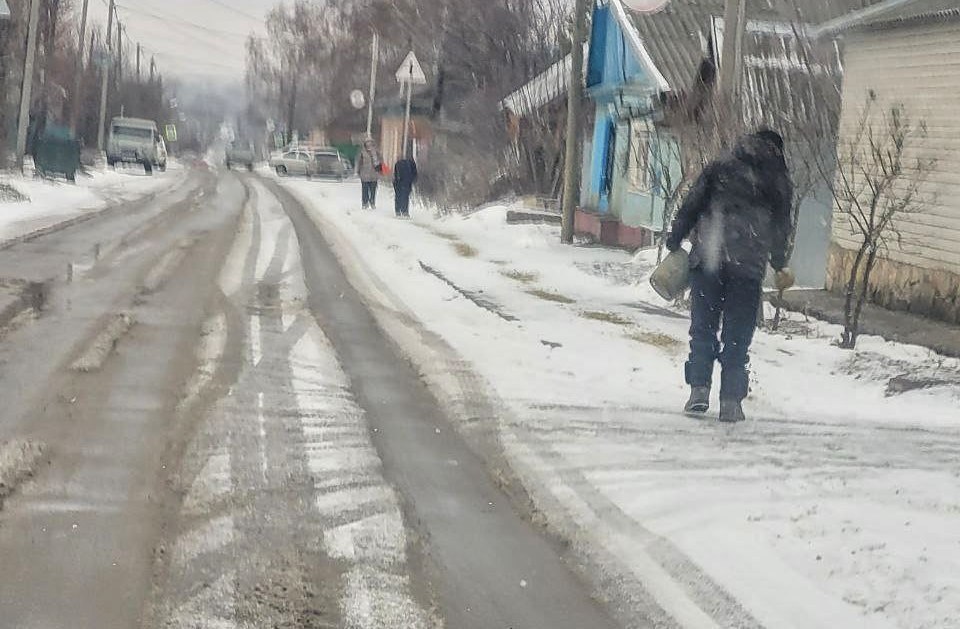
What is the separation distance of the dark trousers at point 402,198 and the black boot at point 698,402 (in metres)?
23.1

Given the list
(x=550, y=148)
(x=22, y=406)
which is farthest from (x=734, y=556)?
(x=550, y=148)

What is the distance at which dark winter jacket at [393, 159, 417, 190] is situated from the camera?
3058 centimetres

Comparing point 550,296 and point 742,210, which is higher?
point 742,210

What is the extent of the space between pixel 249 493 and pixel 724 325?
335 centimetres

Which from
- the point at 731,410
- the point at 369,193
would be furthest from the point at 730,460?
the point at 369,193

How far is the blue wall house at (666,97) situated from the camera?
17109 mm

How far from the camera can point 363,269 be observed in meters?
16.3

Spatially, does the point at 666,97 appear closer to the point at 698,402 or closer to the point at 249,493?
the point at 698,402

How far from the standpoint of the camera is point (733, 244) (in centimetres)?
764

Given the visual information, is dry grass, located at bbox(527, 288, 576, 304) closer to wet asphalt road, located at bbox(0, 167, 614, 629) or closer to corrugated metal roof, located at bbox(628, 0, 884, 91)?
wet asphalt road, located at bbox(0, 167, 614, 629)

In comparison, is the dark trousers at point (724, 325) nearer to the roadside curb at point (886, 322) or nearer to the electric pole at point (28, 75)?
the roadside curb at point (886, 322)

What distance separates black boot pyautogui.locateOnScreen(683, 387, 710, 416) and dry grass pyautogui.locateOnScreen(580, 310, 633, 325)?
4475mm

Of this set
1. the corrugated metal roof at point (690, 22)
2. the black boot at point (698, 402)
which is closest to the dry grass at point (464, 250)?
the corrugated metal roof at point (690, 22)

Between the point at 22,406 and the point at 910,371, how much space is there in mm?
6279
